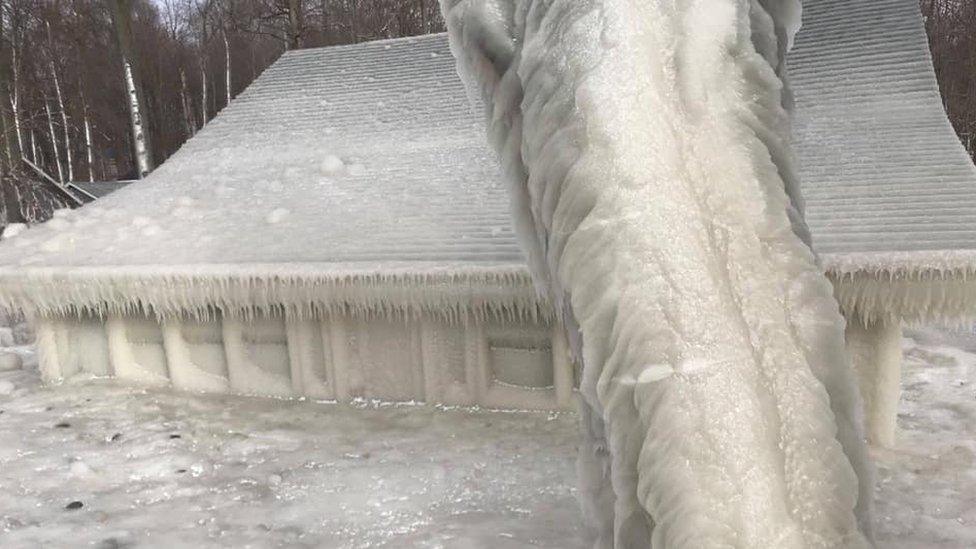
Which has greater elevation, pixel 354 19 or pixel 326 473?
pixel 354 19

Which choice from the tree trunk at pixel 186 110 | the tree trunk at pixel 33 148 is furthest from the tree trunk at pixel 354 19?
the tree trunk at pixel 33 148

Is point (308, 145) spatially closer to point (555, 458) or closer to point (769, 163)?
point (555, 458)

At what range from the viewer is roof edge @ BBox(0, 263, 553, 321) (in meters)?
3.56

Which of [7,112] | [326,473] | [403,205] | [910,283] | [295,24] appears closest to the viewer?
[910,283]

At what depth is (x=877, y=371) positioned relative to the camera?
137 inches

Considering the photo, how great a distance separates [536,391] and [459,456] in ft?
2.45

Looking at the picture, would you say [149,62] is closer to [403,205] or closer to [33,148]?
[33,148]

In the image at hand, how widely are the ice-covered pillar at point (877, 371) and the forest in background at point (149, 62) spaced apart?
10.0 m

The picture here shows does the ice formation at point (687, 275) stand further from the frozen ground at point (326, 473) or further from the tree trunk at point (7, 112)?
the tree trunk at point (7, 112)

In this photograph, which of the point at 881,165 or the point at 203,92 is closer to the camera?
the point at 881,165

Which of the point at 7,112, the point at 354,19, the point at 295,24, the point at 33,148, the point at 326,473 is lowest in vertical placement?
the point at 326,473

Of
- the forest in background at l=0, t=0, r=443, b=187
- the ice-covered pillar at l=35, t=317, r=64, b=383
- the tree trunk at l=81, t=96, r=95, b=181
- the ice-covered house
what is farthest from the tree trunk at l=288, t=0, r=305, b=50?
the tree trunk at l=81, t=96, r=95, b=181

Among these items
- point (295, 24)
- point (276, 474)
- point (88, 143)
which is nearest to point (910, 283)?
point (276, 474)

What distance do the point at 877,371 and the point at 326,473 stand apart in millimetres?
2832
